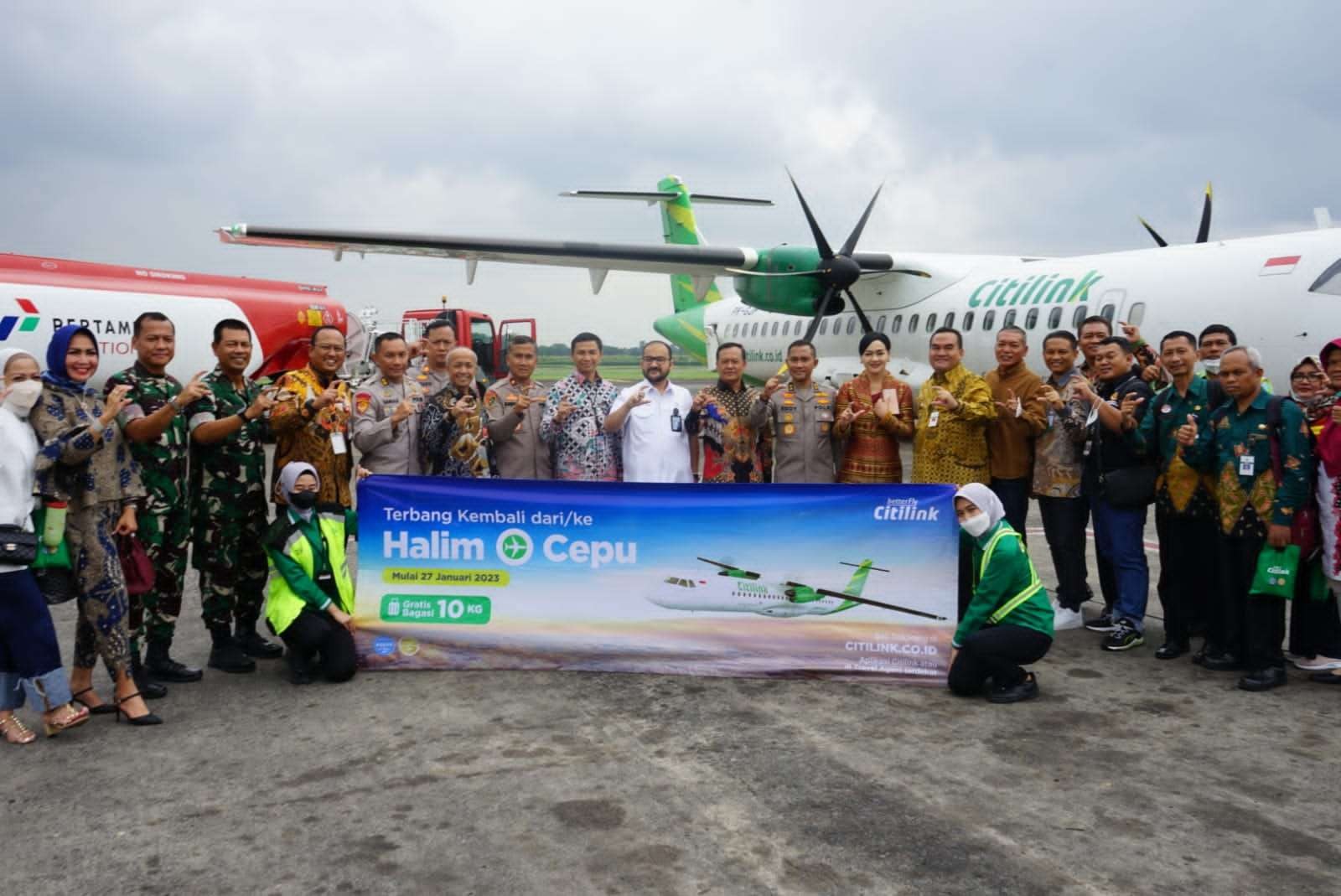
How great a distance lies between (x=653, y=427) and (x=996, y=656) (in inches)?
96.3

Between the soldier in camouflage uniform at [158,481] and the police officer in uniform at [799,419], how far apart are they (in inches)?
131

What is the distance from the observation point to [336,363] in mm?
5438

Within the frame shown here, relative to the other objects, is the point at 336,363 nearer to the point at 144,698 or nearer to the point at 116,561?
the point at 116,561

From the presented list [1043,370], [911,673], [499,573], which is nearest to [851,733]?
[911,673]

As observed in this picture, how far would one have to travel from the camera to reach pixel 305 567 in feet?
16.7

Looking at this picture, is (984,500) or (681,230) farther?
(681,230)

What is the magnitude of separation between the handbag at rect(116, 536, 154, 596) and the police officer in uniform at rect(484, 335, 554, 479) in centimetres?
203

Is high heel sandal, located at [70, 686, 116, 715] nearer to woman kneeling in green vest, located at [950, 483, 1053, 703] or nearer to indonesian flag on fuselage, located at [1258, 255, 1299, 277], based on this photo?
woman kneeling in green vest, located at [950, 483, 1053, 703]

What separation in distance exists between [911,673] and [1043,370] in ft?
29.8

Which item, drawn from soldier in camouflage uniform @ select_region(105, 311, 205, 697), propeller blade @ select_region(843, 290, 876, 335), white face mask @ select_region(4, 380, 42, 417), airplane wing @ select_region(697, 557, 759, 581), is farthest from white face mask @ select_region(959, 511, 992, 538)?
propeller blade @ select_region(843, 290, 876, 335)

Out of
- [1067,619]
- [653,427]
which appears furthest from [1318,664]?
[653,427]

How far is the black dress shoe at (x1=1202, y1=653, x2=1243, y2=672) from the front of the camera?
5.25 m

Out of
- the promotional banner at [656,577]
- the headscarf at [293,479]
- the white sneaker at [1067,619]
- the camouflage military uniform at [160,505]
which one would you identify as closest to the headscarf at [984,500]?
the promotional banner at [656,577]

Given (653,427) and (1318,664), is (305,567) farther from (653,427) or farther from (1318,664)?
(1318,664)
